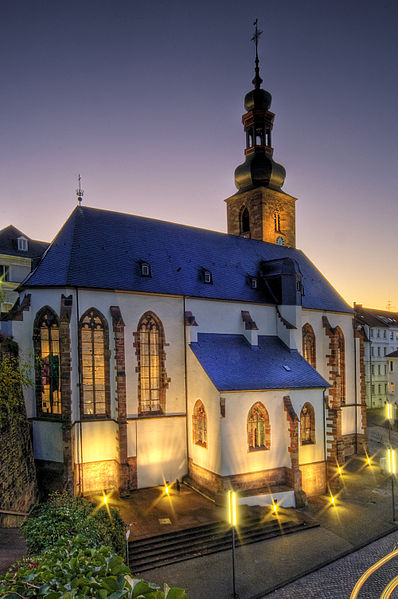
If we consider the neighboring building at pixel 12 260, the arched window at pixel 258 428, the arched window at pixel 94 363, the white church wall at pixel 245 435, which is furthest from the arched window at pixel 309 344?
the neighboring building at pixel 12 260

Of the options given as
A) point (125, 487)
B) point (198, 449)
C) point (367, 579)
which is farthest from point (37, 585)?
point (198, 449)

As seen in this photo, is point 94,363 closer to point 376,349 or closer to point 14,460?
point 14,460

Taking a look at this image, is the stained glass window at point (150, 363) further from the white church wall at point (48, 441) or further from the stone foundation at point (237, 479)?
the white church wall at point (48, 441)

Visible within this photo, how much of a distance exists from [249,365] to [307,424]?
485 centimetres

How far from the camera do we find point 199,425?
2122cm

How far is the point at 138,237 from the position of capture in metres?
24.1

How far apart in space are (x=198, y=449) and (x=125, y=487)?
13.9ft

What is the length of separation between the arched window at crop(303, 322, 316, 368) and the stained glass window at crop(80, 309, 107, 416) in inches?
589

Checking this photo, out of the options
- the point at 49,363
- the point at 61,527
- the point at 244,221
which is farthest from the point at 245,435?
the point at 244,221

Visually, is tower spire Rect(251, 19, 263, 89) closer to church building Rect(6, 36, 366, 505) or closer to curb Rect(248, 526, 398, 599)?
church building Rect(6, 36, 366, 505)

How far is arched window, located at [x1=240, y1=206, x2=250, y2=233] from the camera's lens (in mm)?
33781

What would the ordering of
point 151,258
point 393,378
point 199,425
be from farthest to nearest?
1. point 393,378
2. point 151,258
3. point 199,425

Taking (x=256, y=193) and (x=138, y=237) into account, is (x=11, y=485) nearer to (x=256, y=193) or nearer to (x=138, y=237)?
(x=138, y=237)

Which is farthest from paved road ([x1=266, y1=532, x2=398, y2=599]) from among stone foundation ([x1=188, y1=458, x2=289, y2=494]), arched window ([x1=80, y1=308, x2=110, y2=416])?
arched window ([x1=80, y1=308, x2=110, y2=416])
